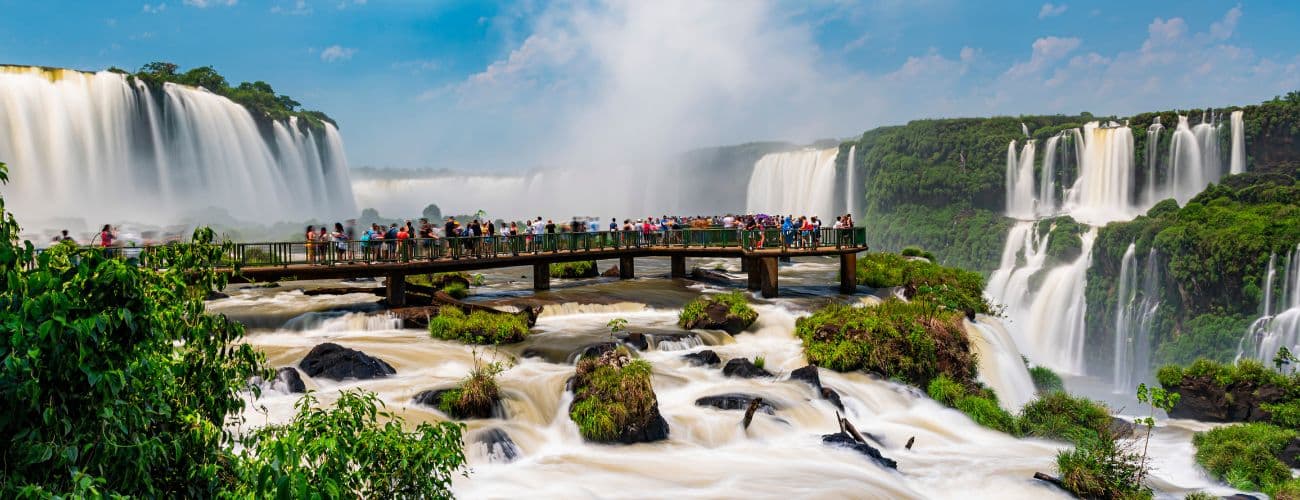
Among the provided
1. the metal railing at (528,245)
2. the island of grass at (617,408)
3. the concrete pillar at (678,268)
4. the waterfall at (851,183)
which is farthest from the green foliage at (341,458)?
the waterfall at (851,183)

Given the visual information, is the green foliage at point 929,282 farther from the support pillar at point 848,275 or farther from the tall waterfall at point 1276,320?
the tall waterfall at point 1276,320

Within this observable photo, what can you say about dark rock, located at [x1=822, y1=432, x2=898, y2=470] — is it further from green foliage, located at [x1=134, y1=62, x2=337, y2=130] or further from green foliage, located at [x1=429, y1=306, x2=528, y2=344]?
green foliage, located at [x1=134, y1=62, x2=337, y2=130]

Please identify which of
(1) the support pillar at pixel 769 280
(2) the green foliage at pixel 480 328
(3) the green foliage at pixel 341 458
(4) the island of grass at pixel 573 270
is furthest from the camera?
(4) the island of grass at pixel 573 270

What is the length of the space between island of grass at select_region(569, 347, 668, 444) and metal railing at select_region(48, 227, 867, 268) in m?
11.4

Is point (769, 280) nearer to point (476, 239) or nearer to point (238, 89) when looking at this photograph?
point (476, 239)

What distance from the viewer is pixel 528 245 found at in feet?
96.6

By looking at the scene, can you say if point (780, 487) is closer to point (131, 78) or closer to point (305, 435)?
point (305, 435)

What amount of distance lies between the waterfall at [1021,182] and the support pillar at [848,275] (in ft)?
137

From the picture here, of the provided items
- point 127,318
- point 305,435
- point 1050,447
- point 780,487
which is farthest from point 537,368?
point 127,318

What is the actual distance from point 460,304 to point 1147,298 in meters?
39.7

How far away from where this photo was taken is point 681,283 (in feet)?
111

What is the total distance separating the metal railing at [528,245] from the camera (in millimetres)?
24250

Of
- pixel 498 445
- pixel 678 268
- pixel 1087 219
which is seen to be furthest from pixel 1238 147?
pixel 498 445

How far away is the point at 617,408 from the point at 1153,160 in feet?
184
